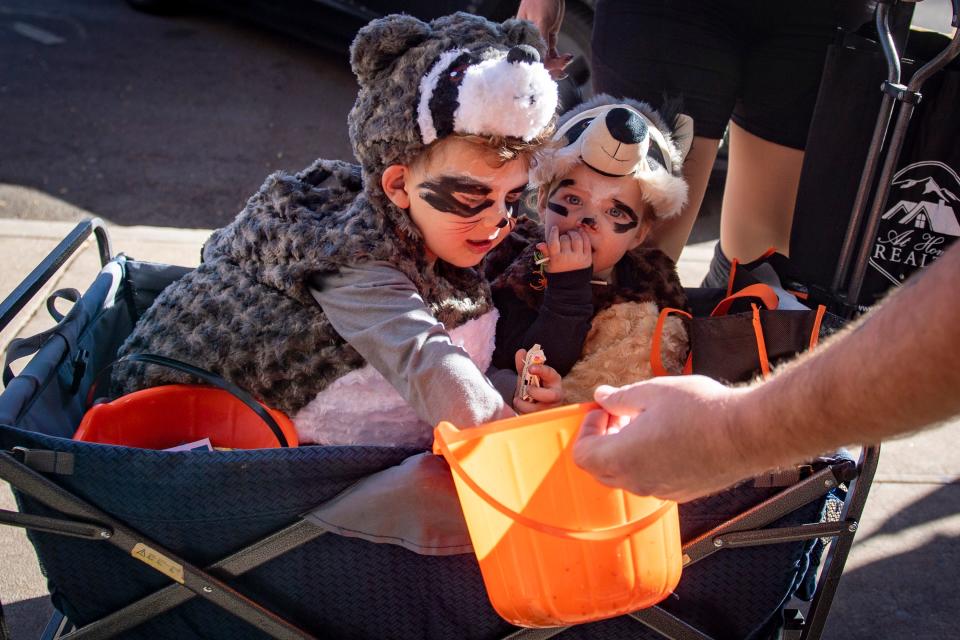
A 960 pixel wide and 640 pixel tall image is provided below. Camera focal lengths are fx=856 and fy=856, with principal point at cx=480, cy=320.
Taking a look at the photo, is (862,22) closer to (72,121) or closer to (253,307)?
(253,307)

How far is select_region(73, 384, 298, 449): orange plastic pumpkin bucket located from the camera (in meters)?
1.78

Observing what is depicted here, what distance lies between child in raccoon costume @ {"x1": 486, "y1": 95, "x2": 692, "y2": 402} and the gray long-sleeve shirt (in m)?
0.42

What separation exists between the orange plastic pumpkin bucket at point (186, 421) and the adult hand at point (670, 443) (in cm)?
79

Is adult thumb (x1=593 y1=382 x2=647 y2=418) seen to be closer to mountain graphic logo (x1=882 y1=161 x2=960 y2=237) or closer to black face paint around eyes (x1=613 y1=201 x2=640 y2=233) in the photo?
black face paint around eyes (x1=613 y1=201 x2=640 y2=233)

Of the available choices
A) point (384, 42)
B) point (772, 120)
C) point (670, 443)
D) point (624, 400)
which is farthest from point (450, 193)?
point (772, 120)

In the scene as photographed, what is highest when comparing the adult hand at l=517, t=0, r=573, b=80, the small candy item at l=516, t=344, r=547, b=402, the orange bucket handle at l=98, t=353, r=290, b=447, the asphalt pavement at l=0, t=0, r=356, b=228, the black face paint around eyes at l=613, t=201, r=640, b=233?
the adult hand at l=517, t=0, r=573, b=80

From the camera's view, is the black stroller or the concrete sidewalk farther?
the concrete sidewalk

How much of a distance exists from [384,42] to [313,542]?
0.96 metres

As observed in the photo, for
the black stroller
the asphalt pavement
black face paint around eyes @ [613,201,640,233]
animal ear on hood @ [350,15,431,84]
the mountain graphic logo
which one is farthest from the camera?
the asphalt pavement

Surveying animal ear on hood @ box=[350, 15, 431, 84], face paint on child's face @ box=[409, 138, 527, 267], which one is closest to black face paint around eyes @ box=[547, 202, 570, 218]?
face paint on child's face @ box=[409, 138, 527, 267]

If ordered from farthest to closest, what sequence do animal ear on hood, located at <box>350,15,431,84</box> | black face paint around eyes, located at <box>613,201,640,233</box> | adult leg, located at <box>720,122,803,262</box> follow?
1. adult leg, located at <box>720,122,803,262</box>
2. black face paint around eyes, located at <box>613,201,640,233</box>
3. animal ear on hood, located at <box>350,15,431,84</box>

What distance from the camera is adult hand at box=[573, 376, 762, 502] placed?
114 centimetres

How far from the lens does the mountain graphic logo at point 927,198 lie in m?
2.20

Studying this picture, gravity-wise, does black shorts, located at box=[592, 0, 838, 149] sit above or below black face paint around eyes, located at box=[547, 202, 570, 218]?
above
